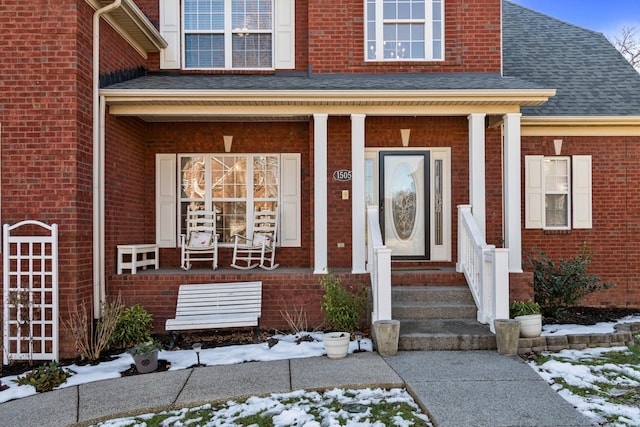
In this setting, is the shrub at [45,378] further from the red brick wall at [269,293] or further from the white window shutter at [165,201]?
the white window shutter at [165,201]

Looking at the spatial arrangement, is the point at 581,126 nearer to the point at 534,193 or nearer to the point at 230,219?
the point at 534,193

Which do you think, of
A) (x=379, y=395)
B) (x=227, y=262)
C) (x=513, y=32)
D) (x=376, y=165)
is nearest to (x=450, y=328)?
(x=379, y=395)

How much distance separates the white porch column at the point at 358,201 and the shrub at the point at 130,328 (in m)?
2.92

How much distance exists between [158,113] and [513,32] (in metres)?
8.38

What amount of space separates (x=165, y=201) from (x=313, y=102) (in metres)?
3.19

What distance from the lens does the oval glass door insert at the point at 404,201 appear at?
27.5ft

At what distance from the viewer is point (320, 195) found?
7211mm

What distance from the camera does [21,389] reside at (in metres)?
5.02

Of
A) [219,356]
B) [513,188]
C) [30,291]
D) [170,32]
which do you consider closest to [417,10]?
[513,188]

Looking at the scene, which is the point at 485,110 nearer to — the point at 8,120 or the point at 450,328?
the point at 450,328

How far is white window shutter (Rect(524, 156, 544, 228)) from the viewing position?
8.84 meters

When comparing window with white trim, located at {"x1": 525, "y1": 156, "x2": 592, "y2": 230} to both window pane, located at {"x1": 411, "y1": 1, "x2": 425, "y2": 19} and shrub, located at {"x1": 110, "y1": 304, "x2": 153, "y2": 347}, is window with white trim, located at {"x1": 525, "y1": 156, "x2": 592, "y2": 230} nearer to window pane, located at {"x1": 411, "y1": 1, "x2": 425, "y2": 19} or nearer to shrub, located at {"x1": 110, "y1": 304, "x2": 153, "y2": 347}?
window pane, located at {"x1": 411, "y1": 1, "x2": 425, "y2": 19}

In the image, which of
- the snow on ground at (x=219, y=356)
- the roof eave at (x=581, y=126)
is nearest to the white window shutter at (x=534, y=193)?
the roof eave at (x=581, y=126)

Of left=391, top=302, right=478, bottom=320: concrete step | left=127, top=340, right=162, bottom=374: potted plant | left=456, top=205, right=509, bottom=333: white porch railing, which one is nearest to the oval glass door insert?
left=456, top=205, right=509, bottom=333: white porch railing
